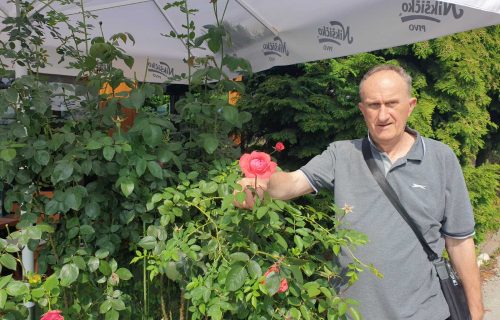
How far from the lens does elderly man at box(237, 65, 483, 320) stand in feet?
5.52

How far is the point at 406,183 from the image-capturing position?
1732mm

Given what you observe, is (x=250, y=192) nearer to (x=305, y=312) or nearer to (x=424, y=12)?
(x=305, y=312)

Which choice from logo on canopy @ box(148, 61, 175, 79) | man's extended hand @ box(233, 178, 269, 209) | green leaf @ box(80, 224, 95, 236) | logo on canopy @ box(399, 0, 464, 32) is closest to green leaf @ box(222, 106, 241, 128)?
man's extended hand @ box(233, 178, 269, 209)

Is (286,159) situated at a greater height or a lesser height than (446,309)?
greater

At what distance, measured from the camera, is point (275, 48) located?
3236mm

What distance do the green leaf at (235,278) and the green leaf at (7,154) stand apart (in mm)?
835

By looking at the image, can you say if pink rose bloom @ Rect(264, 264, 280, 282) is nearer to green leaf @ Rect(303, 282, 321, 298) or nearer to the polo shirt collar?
green leaf @ Rect(303, 282, 321, 298)

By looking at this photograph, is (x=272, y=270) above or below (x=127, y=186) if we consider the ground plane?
below

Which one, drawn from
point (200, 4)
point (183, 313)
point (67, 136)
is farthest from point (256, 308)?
point (200, 4)

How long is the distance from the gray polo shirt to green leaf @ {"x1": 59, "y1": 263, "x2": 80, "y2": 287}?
3.08 ft

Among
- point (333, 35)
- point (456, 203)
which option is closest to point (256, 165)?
point (456, 203)

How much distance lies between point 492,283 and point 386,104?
12.5ft

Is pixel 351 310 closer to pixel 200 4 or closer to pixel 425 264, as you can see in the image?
pixel 425 264

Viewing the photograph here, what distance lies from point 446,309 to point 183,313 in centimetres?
105
